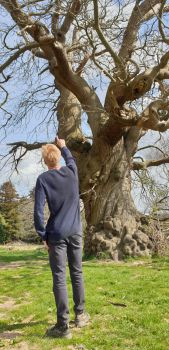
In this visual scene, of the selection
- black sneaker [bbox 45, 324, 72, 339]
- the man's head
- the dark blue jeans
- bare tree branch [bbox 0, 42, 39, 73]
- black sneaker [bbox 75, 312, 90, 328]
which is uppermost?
bare tree branch [bbox 0, 42, 39, 73]

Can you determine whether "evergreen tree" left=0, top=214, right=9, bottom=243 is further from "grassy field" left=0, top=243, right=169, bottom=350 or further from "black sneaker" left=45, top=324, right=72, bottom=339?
"black sneaker" left=45, top=324, right=72, bottom=339

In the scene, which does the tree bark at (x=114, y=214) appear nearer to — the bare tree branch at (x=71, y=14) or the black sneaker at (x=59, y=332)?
the bare tree branch at (x=71, y=14)

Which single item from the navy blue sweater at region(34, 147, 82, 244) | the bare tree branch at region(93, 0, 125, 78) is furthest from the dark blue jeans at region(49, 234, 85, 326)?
the bare tree branch at region(93, 0, 125, 78)

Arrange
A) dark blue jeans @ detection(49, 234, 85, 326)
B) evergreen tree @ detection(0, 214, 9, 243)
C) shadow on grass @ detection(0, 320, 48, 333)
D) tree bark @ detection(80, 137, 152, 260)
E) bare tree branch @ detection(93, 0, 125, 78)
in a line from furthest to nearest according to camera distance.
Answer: evergreen tree @ detection(0, 214, 9, 243) < tree bark @ detection(80, 137, 152, 260) < bare tree branch @ detection(93, 0, 125, 78) < shadow on grass @ detection(0, 320, 48, 333) < dark blue jeans @ detection(49, 234, 85, 326)

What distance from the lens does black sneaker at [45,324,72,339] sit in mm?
5222

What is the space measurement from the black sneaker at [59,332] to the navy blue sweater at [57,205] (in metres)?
0.99

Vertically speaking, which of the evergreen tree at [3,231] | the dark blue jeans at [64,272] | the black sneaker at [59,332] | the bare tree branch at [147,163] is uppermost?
the evergreen tree at [3,231]

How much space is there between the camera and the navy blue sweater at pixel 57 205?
5.40m

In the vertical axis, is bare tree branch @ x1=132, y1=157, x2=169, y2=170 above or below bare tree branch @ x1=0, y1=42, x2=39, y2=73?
below

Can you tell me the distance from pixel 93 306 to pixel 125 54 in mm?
9157

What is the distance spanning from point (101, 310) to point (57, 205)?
1.95m

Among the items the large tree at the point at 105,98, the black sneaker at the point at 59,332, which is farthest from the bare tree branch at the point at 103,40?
the black sneaker at the point at 59,332

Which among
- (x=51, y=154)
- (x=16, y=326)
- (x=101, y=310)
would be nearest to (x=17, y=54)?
(x=51, y=154)

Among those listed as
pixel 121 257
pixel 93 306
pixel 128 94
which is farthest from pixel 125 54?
pixel 93 306
